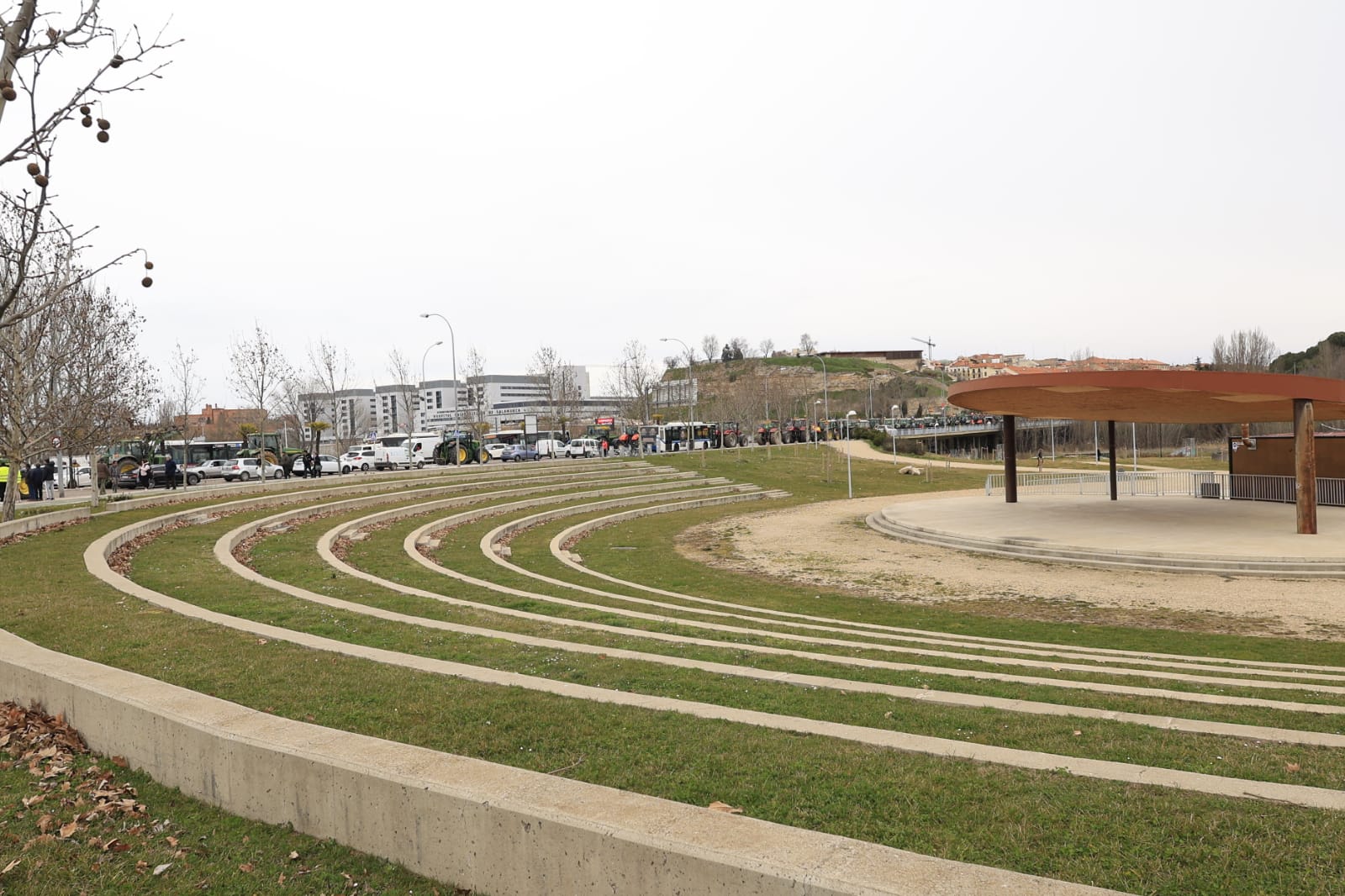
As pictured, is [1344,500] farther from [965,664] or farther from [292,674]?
[292,674]

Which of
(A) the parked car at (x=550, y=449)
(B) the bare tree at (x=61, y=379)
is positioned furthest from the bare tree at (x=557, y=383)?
(B) the bare tree at (x=61, y=379)

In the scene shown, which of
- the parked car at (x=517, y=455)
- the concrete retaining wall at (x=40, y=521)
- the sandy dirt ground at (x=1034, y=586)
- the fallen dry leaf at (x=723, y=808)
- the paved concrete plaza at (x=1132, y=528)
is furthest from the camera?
the parked car at (x=517, y=455)

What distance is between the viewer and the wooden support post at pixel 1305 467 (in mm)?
22719

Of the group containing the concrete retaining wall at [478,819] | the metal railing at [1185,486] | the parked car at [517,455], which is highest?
the concrete retaining wall at [478,819]

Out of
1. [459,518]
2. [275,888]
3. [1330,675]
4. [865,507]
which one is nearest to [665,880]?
[275,888]

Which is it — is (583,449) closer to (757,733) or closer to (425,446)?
(425,446)

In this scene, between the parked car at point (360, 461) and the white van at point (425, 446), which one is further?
the white van at point (425, 446)

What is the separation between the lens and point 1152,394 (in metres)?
23.3

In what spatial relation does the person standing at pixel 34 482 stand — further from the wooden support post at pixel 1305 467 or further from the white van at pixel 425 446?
the wooden support post at pixel 1305 467

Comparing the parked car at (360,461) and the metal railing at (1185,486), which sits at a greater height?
the parked car at (360,461)

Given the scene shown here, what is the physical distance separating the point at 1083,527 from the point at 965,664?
18457mm

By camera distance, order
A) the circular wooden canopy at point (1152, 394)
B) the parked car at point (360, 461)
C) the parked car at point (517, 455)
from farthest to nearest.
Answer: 1. the parked car at point (517, 455)
2. the parked car at point (360, 461)
3. the circular wooden canopy at point (1152, 394)

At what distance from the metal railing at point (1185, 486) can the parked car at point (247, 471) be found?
121 ft

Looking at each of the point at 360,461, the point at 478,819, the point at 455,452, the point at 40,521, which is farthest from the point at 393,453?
the point at 478,819
